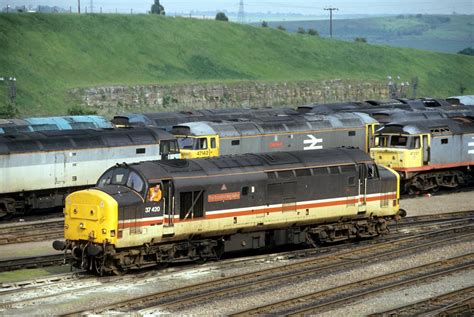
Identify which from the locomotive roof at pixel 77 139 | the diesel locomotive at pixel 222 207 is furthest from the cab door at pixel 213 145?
the diesel locomotive at pixel 222 207

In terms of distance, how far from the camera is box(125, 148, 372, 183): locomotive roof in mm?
29438

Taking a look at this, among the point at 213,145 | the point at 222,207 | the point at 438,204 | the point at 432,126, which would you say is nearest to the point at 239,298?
the point at 222,207

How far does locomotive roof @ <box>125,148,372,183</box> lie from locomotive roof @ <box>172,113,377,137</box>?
589 inches

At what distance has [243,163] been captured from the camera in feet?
104

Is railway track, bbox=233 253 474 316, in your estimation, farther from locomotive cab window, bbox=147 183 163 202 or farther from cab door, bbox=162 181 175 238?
locomotive cab window, bbox=147 183 163 202

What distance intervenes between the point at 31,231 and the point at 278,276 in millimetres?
13501

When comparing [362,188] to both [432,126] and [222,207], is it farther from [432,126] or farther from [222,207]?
[432,126]

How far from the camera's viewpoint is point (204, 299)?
85.0 feet

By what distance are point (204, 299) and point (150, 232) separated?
3.77m

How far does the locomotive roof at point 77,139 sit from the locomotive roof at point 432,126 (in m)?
11.7

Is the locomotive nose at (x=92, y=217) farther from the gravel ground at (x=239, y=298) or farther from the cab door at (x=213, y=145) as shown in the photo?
the cab door at (x=213, y=145)

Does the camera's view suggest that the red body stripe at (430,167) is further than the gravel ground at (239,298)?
Yes

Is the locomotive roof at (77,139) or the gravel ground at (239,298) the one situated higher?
the locomotive roof at (77,139)

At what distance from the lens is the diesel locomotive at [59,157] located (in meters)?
41.8
